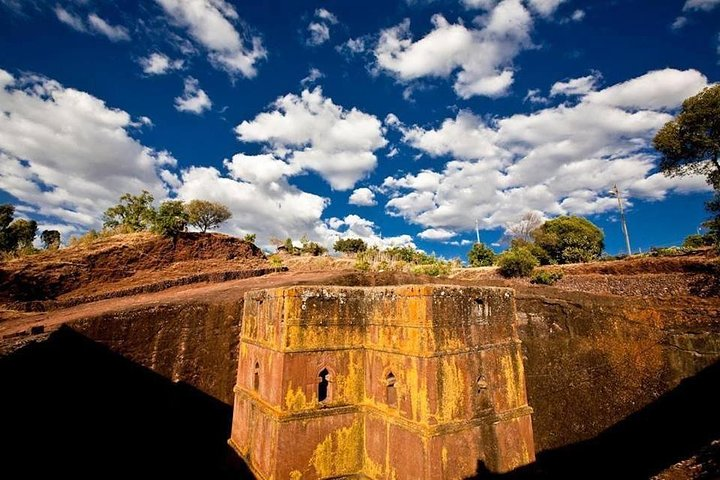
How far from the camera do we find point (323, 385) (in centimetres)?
778

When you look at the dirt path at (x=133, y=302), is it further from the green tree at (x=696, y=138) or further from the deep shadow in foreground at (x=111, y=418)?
the green tree at (x=696, y=138)

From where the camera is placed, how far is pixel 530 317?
12336 millimetres

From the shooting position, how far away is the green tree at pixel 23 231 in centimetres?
2680

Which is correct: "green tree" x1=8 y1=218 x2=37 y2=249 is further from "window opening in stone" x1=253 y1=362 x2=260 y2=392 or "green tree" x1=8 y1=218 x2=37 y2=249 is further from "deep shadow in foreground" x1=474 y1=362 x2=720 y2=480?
"deep shadow in foreground" x1=474 y1=362 x2=720 y2=480

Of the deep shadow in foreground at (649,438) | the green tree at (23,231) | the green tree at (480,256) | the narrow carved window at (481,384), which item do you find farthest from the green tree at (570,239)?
the green tree at (23,231)

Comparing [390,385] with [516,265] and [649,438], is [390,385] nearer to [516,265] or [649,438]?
[649,438]

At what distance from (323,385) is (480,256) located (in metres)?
25.9

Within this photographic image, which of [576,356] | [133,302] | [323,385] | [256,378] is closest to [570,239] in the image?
[576,356]

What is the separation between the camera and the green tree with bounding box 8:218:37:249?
87.9 ft

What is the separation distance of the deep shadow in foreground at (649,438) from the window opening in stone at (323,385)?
22.5ft

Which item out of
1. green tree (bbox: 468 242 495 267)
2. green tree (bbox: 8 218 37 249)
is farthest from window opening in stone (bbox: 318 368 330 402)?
green tree (bbox: 8 218 37 249)

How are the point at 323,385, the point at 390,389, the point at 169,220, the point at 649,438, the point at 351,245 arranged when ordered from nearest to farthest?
the point at 390,389 < the point at 323,385 < the point at 649,438 < the point at 169,220 < the point at 351,245

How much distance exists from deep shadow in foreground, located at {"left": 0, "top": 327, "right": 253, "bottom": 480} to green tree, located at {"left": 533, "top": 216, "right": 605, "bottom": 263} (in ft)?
88.6

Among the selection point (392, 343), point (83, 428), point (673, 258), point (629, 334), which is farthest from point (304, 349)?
point (673, 258)
